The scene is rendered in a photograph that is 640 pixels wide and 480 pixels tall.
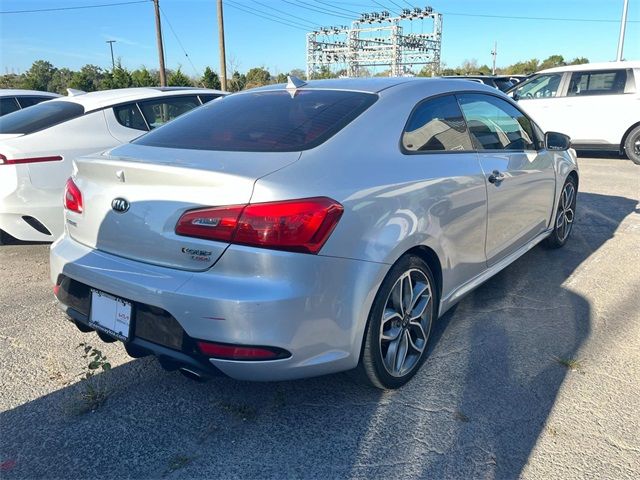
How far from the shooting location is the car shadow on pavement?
7.14 feet

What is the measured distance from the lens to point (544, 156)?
4.17 m

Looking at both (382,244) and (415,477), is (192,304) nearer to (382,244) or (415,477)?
(382,244)

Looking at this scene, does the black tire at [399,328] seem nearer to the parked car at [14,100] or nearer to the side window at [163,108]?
the side window at [163,108]

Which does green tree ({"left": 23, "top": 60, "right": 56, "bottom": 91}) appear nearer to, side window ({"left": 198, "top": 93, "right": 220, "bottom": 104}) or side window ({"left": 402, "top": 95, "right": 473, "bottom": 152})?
side window ({"left": 198, "top": 93, "right": 220, "bottom": 104})

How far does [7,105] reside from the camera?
855 centimetres

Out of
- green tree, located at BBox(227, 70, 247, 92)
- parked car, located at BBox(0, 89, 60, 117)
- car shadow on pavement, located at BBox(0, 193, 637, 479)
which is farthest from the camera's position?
green tree, located at BBox(227, 70, 247, 92)

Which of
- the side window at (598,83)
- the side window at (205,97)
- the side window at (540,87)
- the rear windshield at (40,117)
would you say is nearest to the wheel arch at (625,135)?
the side window at (598,83)

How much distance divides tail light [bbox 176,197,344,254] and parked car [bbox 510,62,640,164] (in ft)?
31.7

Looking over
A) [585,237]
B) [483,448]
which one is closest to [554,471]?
[483,448]

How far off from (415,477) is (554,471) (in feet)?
1.86

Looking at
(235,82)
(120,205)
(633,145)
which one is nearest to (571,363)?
(120,205)

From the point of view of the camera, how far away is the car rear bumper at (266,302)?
80.3 inches

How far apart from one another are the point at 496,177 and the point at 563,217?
198 centimetres

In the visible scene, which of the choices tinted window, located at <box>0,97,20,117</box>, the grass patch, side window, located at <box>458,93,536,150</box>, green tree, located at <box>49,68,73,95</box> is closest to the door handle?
side window, located at <box>458,93,536,150</box>
